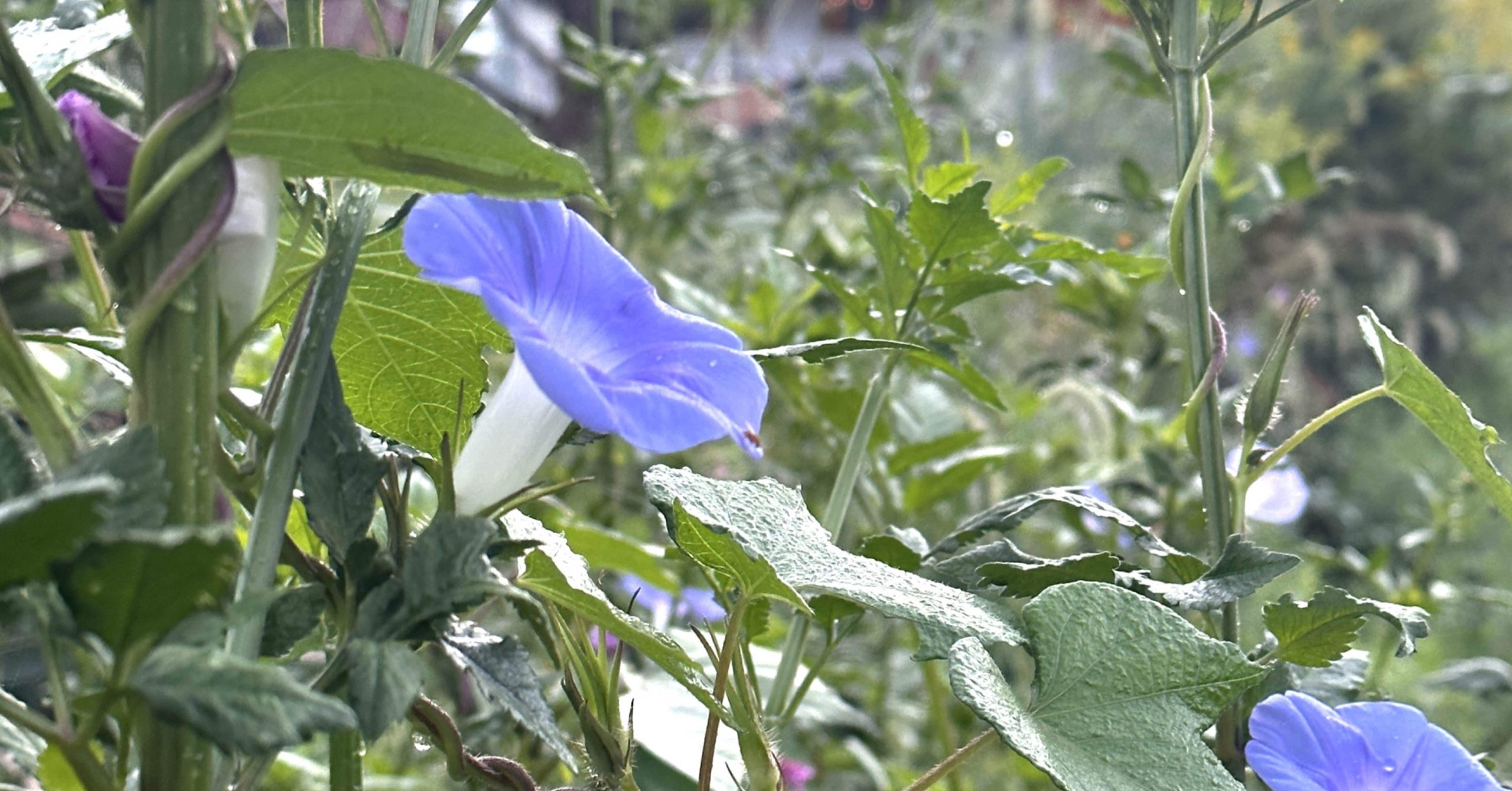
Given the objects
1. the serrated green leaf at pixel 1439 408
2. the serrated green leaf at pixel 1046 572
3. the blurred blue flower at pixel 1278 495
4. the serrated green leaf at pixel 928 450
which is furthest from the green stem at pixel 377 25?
the blurred blue flower at pixel 1278 495

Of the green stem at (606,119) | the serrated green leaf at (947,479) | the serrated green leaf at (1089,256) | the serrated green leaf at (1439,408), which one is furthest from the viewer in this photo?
the green stem at (606,119)

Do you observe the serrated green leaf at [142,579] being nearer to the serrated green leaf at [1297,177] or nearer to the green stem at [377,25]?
the green stem at [377,25]

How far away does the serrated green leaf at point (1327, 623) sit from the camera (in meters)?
0.35

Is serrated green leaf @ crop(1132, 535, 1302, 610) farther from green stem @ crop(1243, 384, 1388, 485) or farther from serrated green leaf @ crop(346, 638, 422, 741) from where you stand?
serrated green leaf @ crop(346, 638, 422, 741)

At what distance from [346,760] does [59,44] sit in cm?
20

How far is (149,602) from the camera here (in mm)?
193

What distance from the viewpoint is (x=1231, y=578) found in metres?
0.34

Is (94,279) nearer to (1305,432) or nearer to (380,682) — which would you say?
(380,682)

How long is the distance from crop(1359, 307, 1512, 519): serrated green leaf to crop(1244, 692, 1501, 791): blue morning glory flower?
82 mm

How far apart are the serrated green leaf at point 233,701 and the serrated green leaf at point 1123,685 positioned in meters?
0.15

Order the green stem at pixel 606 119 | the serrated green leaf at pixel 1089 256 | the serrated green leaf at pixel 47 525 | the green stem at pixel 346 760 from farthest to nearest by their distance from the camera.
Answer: the green stem at pixel 606 119 → the serrated green leaf at pixel 1089 256 → the green stem at pixel 346 760 → the serrated green leaf at pixel 47 525

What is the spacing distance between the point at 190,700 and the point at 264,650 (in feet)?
0.22

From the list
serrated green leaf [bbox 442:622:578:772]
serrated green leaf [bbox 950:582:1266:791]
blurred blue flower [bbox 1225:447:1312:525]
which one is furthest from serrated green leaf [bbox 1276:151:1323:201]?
serrated green leaf [bbox 442:622:578:772]

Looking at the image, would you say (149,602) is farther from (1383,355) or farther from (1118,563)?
(1383,355)
